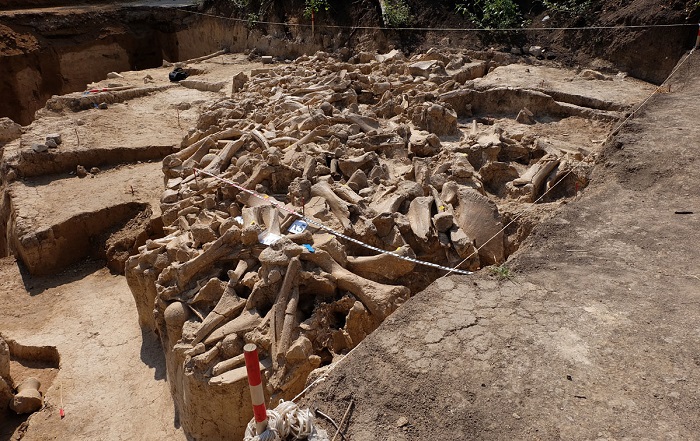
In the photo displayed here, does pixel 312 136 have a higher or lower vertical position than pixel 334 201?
higher

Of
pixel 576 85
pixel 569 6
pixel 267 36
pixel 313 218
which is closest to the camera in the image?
pixel 313 218

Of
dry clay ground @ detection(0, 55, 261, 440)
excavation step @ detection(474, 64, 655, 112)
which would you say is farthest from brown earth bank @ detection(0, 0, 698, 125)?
dry clay ground @ detection(0, 55, 261, 440)

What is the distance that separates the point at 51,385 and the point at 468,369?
495 cm

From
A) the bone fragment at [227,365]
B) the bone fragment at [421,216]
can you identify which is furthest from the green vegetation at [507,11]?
the bone fragment at [227,365]

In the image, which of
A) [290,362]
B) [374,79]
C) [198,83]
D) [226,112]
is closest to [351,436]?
[290,362]

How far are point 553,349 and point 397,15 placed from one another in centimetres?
1192

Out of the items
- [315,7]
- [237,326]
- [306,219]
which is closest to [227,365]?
[237,326]

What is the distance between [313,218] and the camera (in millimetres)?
5562

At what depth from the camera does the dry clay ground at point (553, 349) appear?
2.49 meters

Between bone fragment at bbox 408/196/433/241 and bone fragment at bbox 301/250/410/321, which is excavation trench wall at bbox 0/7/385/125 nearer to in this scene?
bone fragment at bbox 408/196/433/241

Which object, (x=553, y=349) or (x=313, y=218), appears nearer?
(x=553, y=349)

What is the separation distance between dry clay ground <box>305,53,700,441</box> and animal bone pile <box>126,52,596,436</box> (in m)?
1.31

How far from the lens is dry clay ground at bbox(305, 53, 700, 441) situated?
2.49 meters

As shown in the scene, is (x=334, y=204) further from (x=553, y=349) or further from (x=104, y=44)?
(x=104, y=44)
